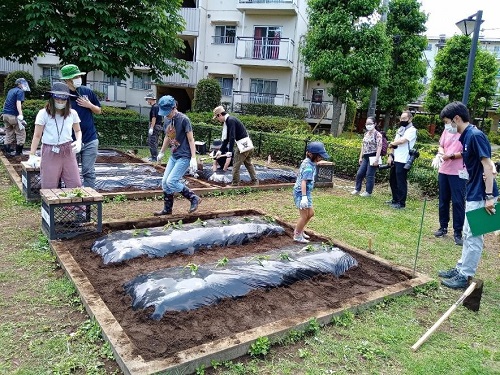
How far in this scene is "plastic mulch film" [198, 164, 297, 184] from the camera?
864cm

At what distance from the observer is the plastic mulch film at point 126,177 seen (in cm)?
739

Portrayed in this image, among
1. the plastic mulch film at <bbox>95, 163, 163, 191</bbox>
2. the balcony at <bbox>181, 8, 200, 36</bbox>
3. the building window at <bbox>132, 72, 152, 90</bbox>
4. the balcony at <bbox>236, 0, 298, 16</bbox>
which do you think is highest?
the balcony at <bbox>236, 0, 298, 16</bbox>

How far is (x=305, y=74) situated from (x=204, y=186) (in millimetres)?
17767

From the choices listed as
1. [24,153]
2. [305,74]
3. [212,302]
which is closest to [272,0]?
[305,74]

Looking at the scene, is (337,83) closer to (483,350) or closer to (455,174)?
(455,174)

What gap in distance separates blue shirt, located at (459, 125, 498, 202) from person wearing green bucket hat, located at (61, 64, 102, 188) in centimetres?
436

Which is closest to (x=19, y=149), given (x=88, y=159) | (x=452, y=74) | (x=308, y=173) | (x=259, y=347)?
(x=88, y=159)

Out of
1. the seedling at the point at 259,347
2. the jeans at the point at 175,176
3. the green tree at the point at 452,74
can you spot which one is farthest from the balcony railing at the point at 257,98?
the seedling at the point at 259,347

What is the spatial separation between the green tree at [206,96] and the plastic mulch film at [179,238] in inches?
573

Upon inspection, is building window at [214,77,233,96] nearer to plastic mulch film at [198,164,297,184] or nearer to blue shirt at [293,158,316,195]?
plastic mulch film at [198,164,297,184]

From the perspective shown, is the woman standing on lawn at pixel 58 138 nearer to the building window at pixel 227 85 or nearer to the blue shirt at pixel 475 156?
the blue shirt at pixel 475 156

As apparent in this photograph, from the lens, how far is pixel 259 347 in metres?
2.75

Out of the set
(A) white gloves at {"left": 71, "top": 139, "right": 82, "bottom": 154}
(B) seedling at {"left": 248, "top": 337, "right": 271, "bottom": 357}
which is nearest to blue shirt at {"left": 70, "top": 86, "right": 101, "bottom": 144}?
(A) white gloves at {"left": 71, "top": 139, "right": 82, "bottom": 154}

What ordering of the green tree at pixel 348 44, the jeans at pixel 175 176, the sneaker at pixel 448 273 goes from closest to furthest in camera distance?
the sneaker at pixel 448 273
the jeans at pixel 175 176
the green tree at pixel 348 44
